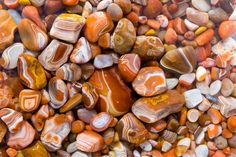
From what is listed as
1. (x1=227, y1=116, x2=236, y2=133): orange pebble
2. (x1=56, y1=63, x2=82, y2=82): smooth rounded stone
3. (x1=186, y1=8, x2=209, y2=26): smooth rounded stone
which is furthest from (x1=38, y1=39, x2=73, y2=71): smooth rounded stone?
(x1=227, y1=116, x2=236, y2=133): orange pebble

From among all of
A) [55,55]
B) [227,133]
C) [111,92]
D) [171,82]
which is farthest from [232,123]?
[55,55]

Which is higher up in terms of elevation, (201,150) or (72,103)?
(72,103)

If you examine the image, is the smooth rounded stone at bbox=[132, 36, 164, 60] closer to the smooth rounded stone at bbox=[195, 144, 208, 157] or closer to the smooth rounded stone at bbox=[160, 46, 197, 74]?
the smooth rounded stone at bbox=[160, 46, 197, 74]

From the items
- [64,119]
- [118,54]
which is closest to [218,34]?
[118,54]

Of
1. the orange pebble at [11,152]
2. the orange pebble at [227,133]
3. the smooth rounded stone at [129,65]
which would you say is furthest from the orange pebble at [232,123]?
the orange pebble at [11,152]

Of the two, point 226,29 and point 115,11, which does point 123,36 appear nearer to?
point 115,11

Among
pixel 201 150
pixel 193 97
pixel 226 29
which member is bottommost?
pixel 201 150

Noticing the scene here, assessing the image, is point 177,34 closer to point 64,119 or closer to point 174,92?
point 174,92
